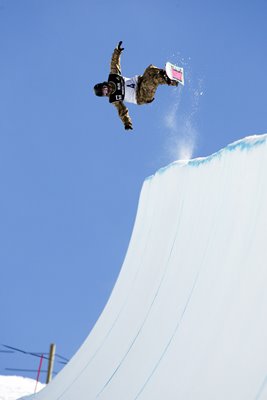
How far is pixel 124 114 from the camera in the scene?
7848 mm

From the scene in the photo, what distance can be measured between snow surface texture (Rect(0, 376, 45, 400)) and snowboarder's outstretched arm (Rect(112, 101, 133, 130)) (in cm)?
968

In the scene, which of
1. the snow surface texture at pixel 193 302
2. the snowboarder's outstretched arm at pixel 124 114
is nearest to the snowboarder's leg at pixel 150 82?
the snowboarder's outstretched arm at pixel 124 114

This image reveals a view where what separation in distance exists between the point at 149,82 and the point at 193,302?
3.85 meters

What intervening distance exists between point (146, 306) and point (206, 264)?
4.31ft

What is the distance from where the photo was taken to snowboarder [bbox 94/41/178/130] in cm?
759

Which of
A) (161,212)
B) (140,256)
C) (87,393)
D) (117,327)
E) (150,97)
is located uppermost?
(150,97)

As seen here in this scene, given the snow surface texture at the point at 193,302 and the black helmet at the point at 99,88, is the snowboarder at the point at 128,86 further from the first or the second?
the snow surface texture at the point at 193,302

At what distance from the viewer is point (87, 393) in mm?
5742

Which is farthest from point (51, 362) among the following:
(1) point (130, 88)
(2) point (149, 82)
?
(2) point (149, 82)

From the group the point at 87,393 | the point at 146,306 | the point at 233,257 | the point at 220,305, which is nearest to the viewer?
the point at 220,305

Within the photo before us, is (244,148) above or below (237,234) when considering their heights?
above

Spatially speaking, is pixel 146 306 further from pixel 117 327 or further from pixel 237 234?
pixel 237 234

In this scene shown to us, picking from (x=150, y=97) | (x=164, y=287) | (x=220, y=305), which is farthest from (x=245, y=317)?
(x=150, y=97)

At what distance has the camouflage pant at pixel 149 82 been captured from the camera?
25.0 feet
